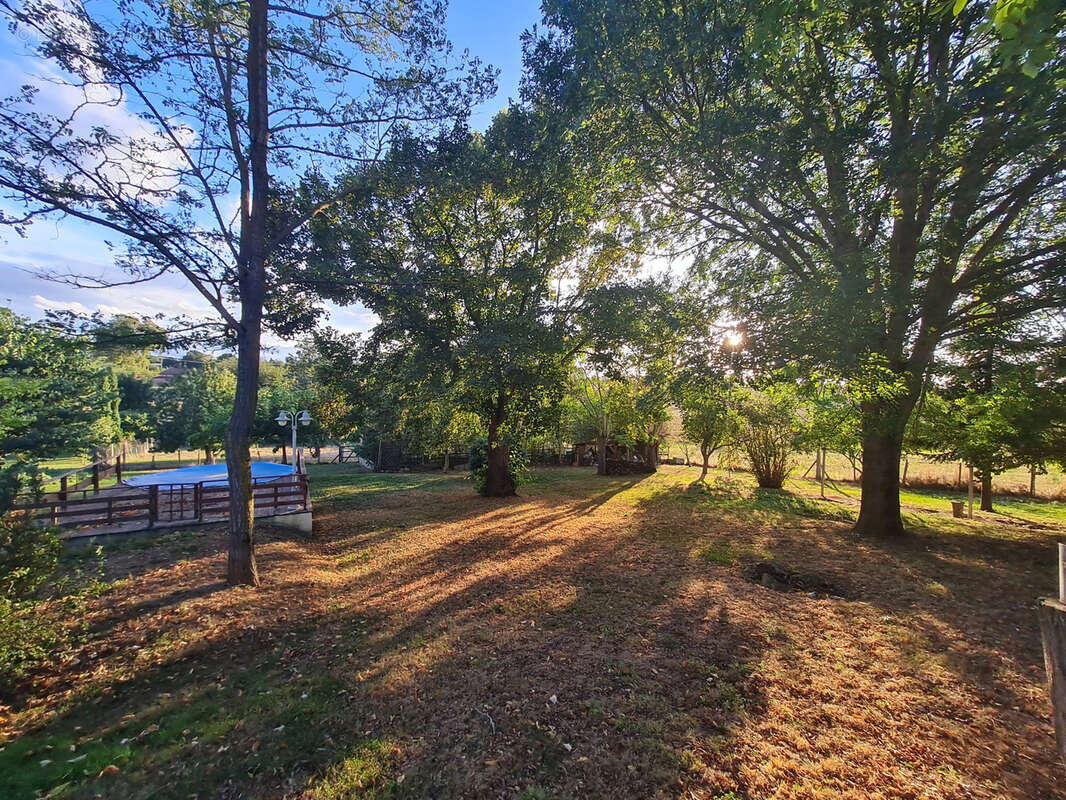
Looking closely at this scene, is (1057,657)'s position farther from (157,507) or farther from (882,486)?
(157,507)

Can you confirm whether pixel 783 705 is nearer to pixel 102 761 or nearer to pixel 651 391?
pixel 102 761

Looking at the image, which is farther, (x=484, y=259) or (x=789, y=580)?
(x=484, y=259)

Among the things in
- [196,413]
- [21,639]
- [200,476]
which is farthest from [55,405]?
[21,639]

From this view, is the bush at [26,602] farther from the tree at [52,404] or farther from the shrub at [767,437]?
the shrub at [767,437]

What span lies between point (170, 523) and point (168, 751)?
26.0 feet

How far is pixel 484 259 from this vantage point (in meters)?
11.9

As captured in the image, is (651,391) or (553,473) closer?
(651,391)

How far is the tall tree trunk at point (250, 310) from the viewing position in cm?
617

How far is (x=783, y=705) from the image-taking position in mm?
3562

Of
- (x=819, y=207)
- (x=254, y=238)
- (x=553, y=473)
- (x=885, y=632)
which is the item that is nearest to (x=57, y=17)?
(x=254, y=238)

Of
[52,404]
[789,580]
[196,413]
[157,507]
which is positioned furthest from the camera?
[196,413]

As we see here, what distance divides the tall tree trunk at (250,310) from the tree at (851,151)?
5.27 metres

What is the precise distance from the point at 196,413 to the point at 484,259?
29384 mm

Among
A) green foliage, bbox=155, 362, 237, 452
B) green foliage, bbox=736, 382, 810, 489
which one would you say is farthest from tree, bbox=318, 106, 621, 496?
green foliage, bbox=155, 362, 237, 452
